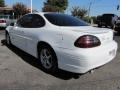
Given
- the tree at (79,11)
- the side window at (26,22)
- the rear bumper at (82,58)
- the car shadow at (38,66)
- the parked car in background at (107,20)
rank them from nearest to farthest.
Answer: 1. the rear bumper at (82,58)
2. the car shadow at (38,66)
3. the side window at (26,22)
4. the parked car in background at (107,20)
5. the tree at (79,11)

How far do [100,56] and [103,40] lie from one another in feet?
1.34

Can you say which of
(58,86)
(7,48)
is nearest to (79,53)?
(58,86)

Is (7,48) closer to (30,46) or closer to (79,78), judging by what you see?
(30,46)

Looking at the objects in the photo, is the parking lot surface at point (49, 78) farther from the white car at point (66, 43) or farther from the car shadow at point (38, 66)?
the white car at point (66, 43)

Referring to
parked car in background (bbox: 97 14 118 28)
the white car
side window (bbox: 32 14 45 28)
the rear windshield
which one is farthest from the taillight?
parked car in background (bbox: 97 14 118 28)

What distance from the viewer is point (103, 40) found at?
5160 millimetres

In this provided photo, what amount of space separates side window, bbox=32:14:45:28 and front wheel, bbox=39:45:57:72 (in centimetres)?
65

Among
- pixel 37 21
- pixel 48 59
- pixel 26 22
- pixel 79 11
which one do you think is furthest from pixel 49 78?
pixel 79 11

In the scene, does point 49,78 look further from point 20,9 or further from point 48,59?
point 20,9

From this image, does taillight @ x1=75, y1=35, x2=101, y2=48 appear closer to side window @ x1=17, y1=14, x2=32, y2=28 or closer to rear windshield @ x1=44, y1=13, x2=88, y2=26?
rear windshield @ x1=44, y1=13, x2=88, y2=26

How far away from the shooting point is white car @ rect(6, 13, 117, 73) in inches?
189

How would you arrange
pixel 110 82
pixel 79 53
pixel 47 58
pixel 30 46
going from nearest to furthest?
pixel 79 53, pixel 110 82, pixel 47 58, pixel 30 46

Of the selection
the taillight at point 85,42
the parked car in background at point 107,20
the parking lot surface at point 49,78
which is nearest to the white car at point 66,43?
the taillight at point 85,42

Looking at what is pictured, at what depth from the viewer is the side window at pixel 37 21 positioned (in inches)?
240
